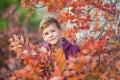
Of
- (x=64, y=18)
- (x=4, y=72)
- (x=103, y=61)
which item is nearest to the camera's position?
(x=103, y=61)

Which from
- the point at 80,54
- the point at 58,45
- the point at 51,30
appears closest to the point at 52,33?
the point at 51,30

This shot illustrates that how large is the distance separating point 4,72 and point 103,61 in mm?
2634

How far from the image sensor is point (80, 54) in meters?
3.13

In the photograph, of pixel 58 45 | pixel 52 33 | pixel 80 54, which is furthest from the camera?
pixel 58 45

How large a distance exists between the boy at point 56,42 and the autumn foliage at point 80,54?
0.11 metres

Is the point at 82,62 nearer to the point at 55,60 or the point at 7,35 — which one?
the point at 55,60

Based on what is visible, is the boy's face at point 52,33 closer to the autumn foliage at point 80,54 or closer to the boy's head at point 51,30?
the boy's head at point 51,30

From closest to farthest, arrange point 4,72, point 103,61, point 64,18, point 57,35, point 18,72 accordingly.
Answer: point 103,61
point 57,35
point 18,72
point 64,18
point 4,72

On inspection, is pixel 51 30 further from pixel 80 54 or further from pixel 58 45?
pixel 80 54

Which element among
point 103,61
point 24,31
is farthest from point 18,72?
point 24,31

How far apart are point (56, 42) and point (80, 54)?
0.66 m

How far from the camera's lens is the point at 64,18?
513 centimetres

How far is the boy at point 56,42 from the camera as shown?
12.2 feet

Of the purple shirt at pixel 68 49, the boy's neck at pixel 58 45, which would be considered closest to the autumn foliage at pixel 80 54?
the purple shirt at pixel 68 49
